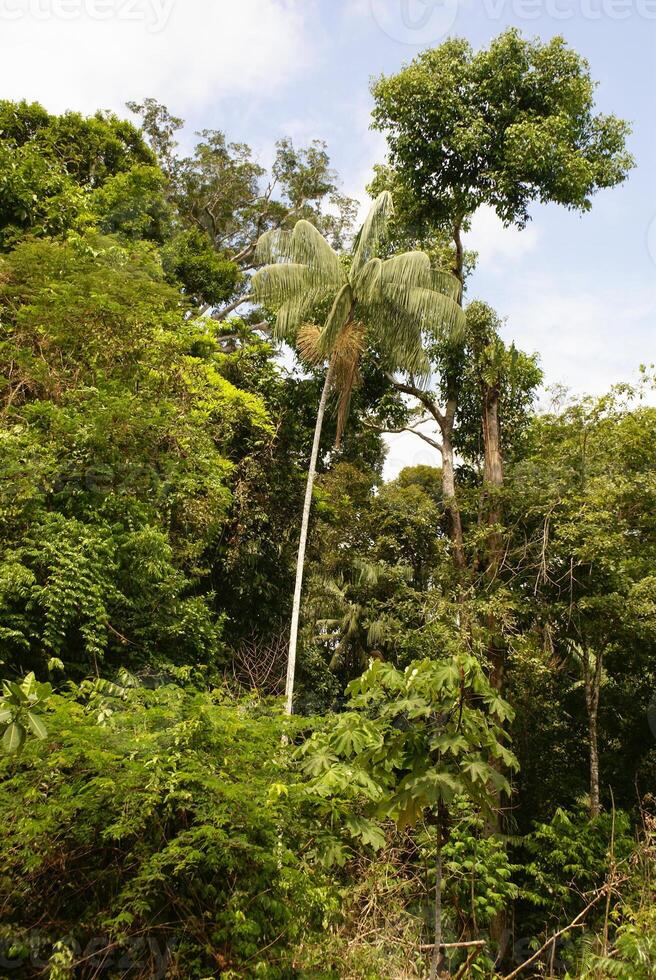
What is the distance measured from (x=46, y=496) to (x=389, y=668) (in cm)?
545

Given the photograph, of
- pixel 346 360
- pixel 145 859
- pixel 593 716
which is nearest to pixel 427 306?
pixel 346 360

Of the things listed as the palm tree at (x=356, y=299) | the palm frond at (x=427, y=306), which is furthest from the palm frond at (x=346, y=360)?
the palm frond at (x=427, y=306)

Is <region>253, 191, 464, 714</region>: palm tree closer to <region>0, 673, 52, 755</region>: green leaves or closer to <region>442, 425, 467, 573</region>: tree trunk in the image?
<region>442, 425, 467, 573</region>: tree trunk

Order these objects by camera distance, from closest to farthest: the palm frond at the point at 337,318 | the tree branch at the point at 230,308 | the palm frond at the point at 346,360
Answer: the palm frond at the point at 337,318
the palm frond at the point at 346,360
the tree branch at the point at 230,308

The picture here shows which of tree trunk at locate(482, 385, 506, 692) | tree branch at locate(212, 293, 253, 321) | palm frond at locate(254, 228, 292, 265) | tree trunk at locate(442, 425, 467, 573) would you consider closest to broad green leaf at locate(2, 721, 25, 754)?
tree trunk at locate(482, 385, 506, 692)

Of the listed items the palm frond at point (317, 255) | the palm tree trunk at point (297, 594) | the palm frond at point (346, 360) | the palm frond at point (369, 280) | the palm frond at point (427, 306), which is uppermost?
the palm frond at point (317, 255)

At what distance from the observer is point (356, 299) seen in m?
12.6

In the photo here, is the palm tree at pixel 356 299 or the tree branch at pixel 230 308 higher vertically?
the tree branch at pixel 230 308

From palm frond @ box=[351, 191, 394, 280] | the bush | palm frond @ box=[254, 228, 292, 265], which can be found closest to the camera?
the bush

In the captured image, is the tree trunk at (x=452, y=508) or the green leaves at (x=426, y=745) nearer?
the green leaves at (x=426, y=745)

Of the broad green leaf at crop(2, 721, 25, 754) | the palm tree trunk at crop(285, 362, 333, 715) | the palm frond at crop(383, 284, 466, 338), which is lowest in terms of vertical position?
the broad green leaf at crop(2, 721, 25, 754)

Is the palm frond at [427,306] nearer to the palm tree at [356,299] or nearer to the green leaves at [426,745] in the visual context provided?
the palm tree at [356,299]

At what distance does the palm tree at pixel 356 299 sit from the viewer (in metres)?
12.4

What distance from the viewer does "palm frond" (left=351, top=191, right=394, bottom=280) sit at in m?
12.6
